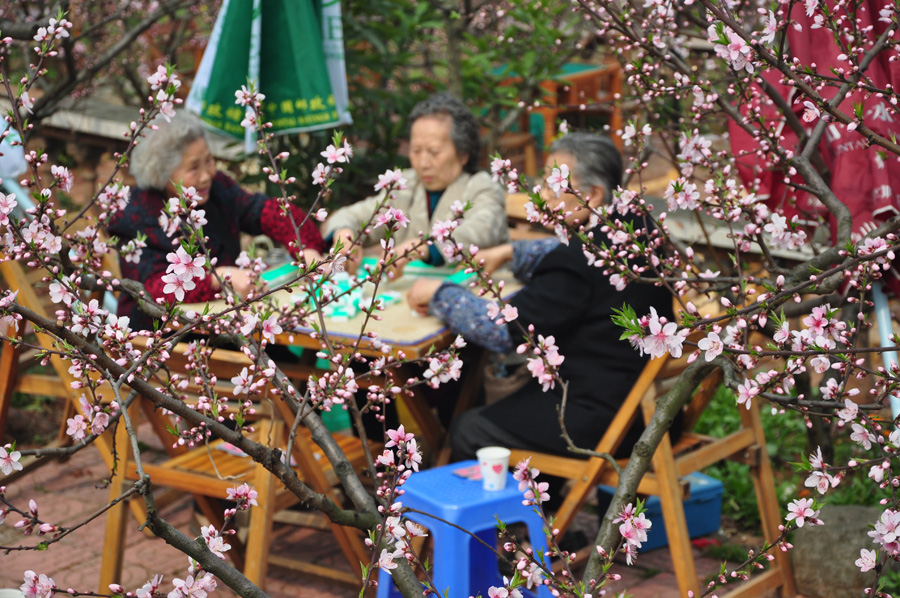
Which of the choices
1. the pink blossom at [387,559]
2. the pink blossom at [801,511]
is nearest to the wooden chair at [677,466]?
the pink blossom at [801,511]

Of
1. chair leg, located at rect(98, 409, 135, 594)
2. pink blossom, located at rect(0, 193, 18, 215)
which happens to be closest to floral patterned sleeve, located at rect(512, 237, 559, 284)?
chair leg, located at rect(98, 409, 135, 594)

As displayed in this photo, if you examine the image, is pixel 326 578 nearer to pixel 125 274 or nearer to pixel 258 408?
pixel 258 408


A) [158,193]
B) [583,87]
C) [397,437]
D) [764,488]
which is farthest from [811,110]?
[583,87]

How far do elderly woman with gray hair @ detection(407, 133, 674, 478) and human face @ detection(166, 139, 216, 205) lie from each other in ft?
3.54

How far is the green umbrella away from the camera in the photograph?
4.88 meters

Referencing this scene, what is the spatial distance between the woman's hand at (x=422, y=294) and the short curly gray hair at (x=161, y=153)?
1136mm

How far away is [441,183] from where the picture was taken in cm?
462

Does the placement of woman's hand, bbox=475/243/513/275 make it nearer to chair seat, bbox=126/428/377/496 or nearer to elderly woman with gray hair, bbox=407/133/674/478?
elderly woman with gray hair, bbox=407/133/674/478

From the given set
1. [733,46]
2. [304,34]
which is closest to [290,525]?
[304,34]

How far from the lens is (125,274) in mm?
3971

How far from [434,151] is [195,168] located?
3.52 ft

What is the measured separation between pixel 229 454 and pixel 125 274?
0.83 metres

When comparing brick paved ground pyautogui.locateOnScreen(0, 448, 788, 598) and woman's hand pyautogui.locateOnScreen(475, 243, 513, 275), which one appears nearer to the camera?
brick paved ground pyautogui.locateOnScreen(0, 448, 788, 598)

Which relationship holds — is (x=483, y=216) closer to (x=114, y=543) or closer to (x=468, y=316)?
(x=468, y=316)
